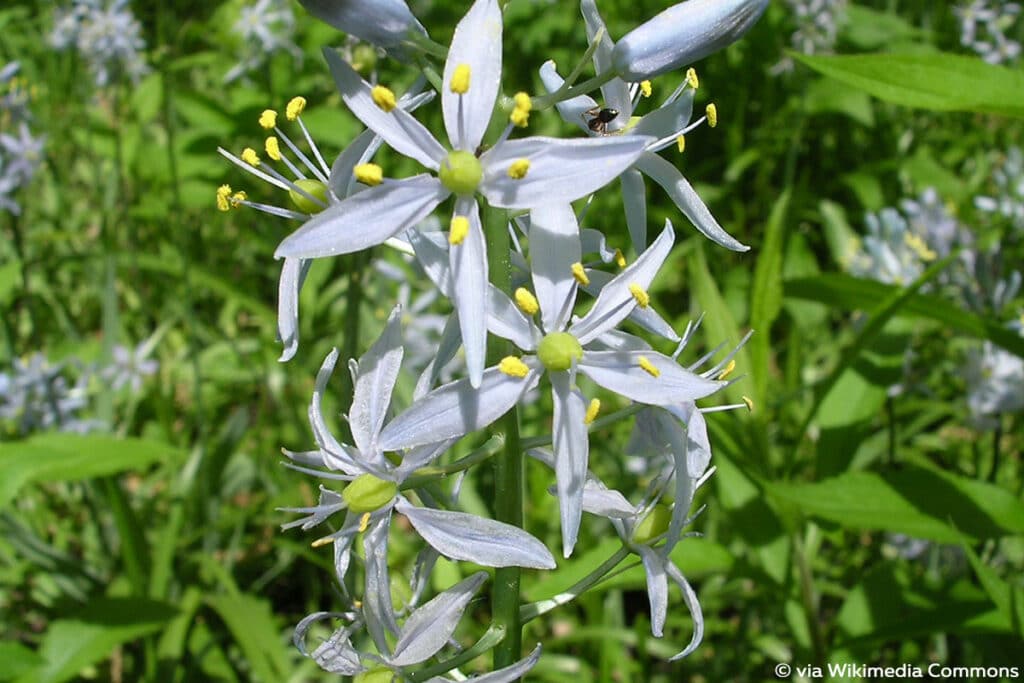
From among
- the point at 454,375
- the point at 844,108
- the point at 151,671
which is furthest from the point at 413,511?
the point at 844,108

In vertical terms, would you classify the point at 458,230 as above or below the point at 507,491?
above

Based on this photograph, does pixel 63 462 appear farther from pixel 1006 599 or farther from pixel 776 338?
pixel 776 338

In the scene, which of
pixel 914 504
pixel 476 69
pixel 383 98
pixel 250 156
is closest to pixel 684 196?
pixel 476 69

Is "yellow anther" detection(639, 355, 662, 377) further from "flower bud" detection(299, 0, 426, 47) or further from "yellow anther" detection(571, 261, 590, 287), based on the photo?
"flower bud" detection(299, 0, 426, 47)

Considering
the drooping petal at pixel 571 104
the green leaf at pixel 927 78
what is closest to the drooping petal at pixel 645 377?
the drooping petal at pixel 571 104

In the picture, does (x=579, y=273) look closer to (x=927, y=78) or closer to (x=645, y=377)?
(x=645, y=377)

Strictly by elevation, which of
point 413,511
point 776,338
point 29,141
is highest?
point 413,511

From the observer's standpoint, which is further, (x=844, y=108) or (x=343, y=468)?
(x=844, y=108)
